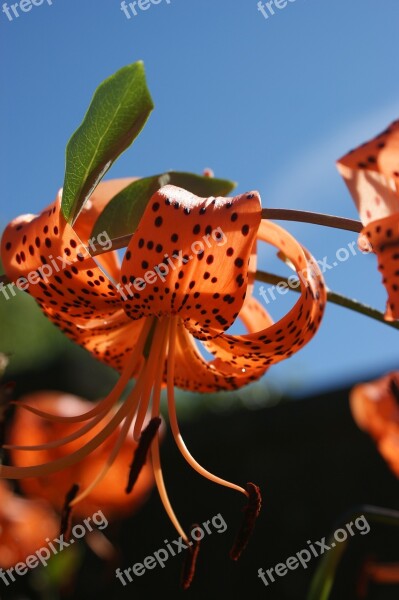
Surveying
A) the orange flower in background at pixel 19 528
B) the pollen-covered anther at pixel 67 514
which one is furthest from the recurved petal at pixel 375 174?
the orange flower in background at pixel 19 528

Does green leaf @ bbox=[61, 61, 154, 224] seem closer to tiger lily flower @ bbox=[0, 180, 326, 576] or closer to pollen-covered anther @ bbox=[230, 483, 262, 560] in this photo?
tiger lily flower @ bbox=[0, 180, 326, 576]

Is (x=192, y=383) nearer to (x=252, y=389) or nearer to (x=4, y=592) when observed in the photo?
(x=4, y=592)

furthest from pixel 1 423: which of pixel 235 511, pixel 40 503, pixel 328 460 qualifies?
pixel 235 511

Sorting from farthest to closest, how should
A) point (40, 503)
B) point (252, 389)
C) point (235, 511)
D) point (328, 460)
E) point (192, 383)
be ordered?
point (252, 389)
point (235, 511)
point (328, 460)
point (40, 503)
point (192, 383)

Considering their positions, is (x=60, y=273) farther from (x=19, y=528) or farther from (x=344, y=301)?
(x=19, y=528)

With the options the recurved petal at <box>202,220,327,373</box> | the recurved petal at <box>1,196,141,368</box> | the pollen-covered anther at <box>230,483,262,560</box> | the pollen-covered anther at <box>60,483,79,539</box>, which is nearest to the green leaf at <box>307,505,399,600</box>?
the pollen-covered anther at <box>230,483,262,560</box>
